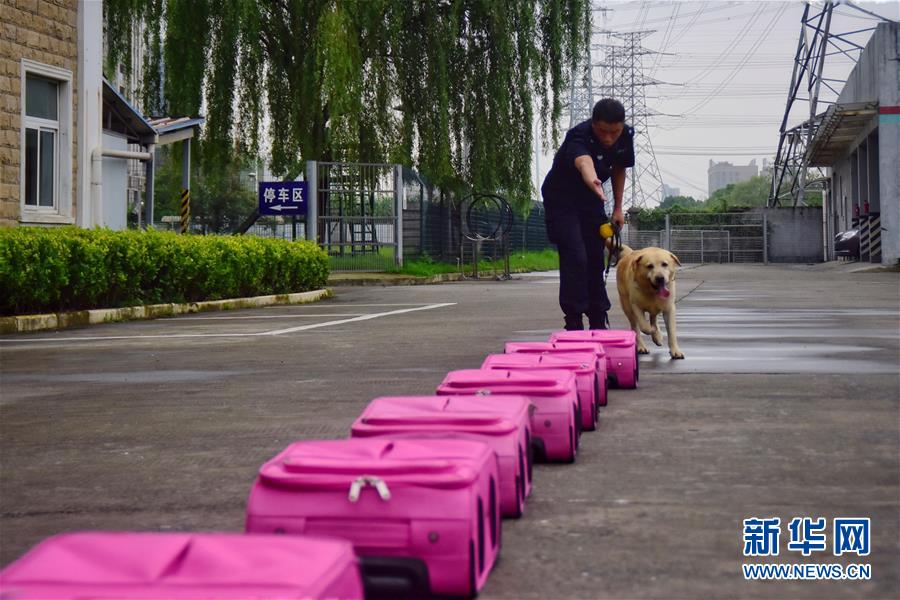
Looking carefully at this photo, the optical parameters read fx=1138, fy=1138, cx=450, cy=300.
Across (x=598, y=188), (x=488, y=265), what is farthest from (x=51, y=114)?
(x=488, y=265)

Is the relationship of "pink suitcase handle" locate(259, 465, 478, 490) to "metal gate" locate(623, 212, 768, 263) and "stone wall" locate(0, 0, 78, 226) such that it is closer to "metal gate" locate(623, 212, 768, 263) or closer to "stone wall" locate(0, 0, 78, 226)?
"stone wall" locate(0, 0, 78, 226)

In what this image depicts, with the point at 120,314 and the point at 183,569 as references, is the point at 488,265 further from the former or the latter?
the point at 183,569

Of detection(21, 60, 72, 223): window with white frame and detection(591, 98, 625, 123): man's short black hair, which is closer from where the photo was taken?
detection(591, 98, 625, 123): man's short black hair

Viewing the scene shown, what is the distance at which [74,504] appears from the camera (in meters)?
3.71

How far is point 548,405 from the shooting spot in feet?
13.5

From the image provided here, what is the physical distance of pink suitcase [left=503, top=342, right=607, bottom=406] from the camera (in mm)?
5500

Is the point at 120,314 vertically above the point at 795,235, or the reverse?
the point at 795,235

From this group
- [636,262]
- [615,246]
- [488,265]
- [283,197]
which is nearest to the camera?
[636,262]

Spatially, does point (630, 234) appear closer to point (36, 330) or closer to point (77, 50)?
point (77, 50)

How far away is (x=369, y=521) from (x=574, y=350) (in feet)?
10.6

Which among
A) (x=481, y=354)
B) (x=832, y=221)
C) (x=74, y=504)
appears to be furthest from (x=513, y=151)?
(x=832, y=221)

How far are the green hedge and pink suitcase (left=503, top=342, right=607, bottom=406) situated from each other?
762 cm

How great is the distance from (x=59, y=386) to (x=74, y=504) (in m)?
3.50

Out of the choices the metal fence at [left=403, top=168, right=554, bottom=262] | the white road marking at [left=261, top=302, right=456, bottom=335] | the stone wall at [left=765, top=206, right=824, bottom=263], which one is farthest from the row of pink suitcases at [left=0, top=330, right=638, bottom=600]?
the stone wall at [left=765, top=206, right=824, bottom=263]
